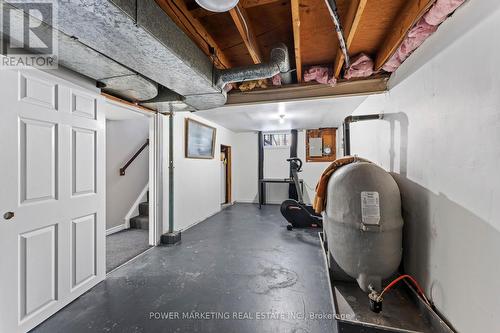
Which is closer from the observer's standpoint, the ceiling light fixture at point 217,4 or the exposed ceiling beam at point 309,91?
the ceiling light fixture at point 217,4

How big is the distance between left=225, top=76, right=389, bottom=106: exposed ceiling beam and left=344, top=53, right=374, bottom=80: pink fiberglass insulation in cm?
20

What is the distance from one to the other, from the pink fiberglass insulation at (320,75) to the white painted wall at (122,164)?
323cm

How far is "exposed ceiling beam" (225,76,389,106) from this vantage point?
8.23ft

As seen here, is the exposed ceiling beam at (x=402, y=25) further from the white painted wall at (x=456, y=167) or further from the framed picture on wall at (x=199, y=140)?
the framed picture on wall at (x=199, y=140)

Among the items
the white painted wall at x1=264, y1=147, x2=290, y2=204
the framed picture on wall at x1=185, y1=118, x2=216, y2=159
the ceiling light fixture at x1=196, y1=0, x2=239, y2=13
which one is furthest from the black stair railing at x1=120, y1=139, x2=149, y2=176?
the ceiling light fixture at x1=196, y1=0, x2=239, y2=13

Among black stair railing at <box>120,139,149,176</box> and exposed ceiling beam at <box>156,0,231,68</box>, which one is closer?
exposed ceiling beam at <box>156,0,231,68</box>

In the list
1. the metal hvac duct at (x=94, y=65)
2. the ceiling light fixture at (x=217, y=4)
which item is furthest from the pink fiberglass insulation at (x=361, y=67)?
the metal hvac duct at (x=94, y=65)

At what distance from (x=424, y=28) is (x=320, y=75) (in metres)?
1.12

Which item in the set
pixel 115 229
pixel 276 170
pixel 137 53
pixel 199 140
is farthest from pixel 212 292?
pixel 276 170

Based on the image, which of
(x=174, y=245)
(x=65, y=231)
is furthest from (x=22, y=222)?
(x=174, y=245)

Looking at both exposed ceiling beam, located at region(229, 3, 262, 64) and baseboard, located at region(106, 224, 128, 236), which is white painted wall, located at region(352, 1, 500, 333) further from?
baseboard, located at region(106, 224, 128, 236)

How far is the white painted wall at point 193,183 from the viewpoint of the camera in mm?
3678

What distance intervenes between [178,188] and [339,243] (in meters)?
2.86

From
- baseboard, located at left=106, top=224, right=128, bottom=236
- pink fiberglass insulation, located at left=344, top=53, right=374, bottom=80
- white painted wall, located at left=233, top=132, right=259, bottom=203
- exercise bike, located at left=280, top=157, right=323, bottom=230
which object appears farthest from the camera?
white painted wall, located at left=233, top=132, right=259, bottom=203
